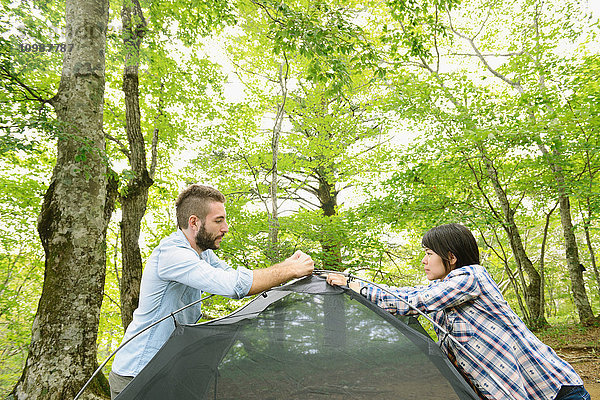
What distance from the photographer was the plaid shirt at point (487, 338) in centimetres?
147

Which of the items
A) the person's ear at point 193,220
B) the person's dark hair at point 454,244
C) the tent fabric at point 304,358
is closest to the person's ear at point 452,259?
the person's dark hair at point 454,244

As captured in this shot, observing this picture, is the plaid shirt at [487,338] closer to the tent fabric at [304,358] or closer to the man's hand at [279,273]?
the tent fabric at [304,358]

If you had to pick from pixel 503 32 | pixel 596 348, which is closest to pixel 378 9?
pixel 503 32

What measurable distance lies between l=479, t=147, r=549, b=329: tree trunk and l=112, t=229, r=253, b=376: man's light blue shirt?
6546 millimetres

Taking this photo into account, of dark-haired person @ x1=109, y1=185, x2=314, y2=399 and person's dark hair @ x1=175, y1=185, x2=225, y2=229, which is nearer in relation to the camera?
dark-haired person @ x1=109, y1=185, x2=314, y2=399

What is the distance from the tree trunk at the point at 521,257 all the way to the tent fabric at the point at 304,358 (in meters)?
6.20

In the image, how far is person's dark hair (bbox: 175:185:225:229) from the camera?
1862 millimetres

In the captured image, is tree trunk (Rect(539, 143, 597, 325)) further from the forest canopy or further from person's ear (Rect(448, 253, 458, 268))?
person's ear (Rect(448, 253, 458, 268))

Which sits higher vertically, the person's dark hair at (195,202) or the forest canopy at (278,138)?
the forest canopy at (278,138)

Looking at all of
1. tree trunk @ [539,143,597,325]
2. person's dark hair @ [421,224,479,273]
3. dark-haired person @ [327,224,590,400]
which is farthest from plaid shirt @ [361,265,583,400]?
tree trunk @ [539,143,597,325]

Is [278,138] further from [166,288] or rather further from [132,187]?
[166,288]

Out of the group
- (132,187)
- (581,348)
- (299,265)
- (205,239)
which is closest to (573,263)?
(581,348)

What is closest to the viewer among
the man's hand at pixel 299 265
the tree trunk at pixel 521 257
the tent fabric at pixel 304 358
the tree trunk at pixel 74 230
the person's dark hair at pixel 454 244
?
the tent fabric at pixel 304 358

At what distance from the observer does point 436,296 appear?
A: 1564 millimetres
